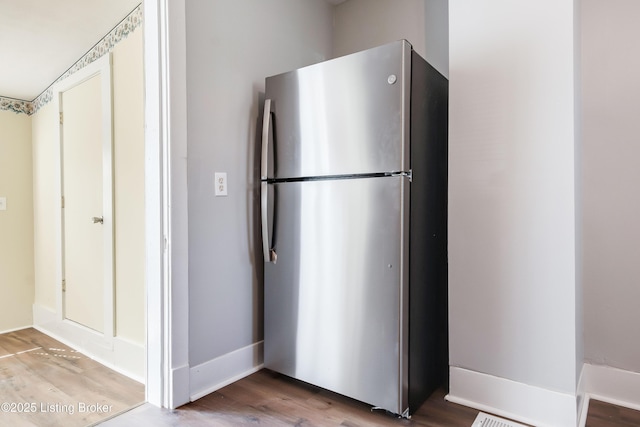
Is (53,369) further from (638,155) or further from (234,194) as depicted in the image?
(638,155)

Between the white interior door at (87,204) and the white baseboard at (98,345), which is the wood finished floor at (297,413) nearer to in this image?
the white baseboard at (98,345)

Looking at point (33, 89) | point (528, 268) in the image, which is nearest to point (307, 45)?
point (528, 268)

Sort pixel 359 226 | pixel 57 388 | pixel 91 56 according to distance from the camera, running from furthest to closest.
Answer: pixel 91 56 < pixel 57 388 < pixel 359 226

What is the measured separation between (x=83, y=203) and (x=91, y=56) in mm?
1101

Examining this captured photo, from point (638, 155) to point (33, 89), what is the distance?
4476 mm

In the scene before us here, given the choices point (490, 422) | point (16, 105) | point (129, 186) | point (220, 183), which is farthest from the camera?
point (16, 105)

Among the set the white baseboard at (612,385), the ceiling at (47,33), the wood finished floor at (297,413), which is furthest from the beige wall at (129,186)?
the white baseboard at (612,385)

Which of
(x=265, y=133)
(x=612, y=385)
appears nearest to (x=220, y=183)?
(x=265, y=133)

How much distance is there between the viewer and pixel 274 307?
1.96 metres

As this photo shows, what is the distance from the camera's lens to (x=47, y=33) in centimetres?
253

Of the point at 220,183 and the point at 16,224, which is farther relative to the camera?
the point at 16,224

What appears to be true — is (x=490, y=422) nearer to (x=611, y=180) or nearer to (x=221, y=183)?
Answer: (x=611, y=180)

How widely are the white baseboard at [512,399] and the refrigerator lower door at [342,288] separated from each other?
0.37 meters

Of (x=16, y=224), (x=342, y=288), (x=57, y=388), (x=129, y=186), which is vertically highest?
(x=129, y=186)
